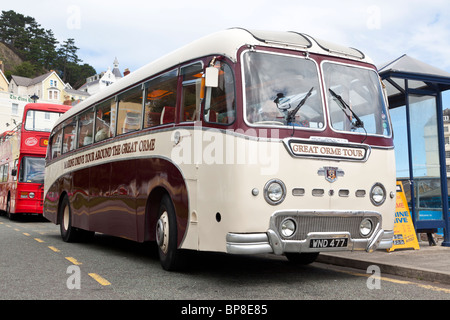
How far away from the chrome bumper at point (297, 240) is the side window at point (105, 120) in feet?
14.7

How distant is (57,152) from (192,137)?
8.23m

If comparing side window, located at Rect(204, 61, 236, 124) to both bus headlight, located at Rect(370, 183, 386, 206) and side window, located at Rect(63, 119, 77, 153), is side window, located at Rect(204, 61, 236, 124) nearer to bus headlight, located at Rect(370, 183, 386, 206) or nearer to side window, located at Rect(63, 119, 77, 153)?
bus headlight, located at Rect(370, 183, 386, 206)

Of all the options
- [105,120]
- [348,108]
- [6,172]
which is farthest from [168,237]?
[6,172]

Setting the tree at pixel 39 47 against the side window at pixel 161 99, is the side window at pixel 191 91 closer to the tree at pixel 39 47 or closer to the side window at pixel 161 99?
the side window at pixel 161 99

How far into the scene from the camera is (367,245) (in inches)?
254

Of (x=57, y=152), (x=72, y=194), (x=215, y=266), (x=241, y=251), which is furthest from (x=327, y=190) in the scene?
(x=57, y=152)

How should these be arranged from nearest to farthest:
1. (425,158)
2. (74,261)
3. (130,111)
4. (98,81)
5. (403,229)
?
(74,261), (130,111), (403,229), (425,158), (98,81)

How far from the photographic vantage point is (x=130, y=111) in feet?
28.8

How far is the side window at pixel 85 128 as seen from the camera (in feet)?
35.7

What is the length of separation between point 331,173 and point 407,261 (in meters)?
2.48

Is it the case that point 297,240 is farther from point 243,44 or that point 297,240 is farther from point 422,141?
point 422,141

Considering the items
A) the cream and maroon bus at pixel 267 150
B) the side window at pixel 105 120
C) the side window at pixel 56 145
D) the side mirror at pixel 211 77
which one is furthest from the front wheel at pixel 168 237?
the side window at pixel 56 145

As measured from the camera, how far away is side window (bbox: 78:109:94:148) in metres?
10.9
